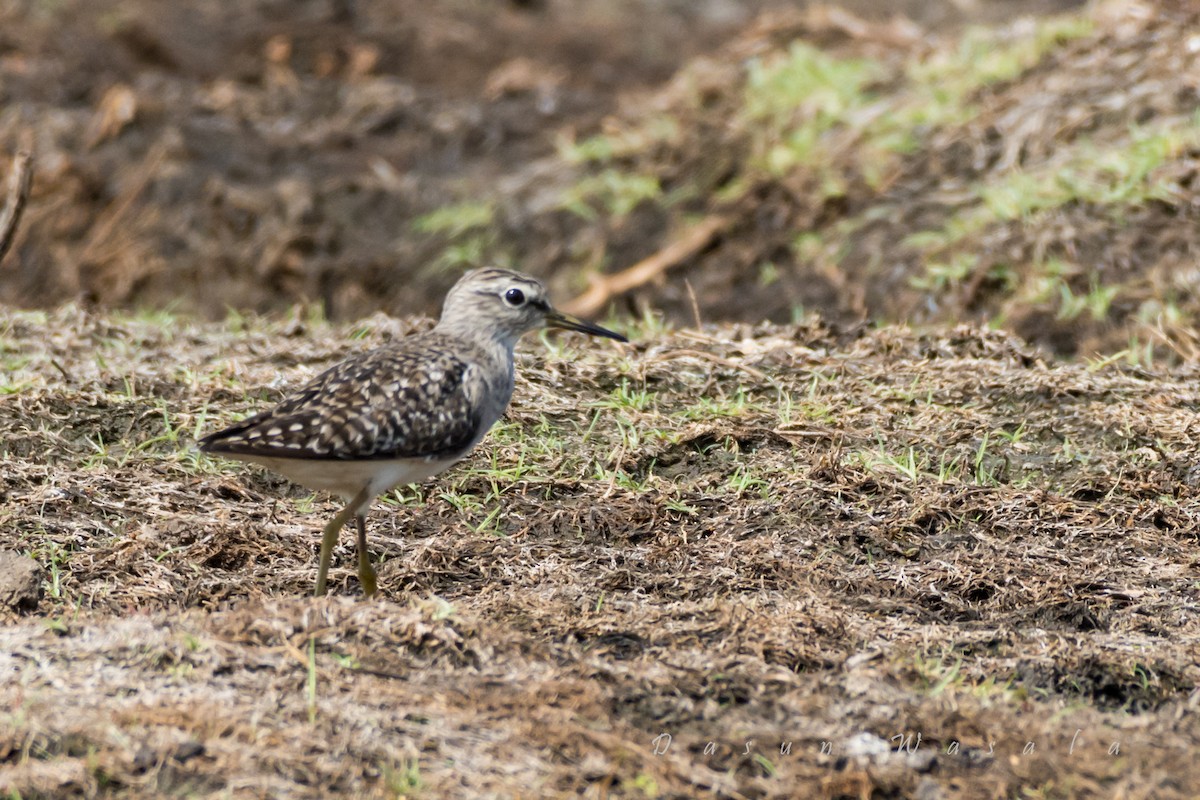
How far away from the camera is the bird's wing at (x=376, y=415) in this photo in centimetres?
496

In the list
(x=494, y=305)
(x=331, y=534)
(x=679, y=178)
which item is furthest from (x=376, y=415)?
(x=679, y=178)

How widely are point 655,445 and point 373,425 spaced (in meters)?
1.76

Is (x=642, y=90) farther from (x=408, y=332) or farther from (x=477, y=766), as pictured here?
(x=477, y=766)

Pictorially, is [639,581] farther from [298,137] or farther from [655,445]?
[298,137]

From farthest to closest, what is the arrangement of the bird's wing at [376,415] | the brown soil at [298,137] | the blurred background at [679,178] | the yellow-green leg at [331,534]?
the brown soil at [298,137] → the blurred background at [679,178] → the yellow-green leg at [331,534] → the bird's wing at [376,415]

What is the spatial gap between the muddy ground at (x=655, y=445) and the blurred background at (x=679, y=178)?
4 cm

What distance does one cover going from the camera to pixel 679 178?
1157 centimetres

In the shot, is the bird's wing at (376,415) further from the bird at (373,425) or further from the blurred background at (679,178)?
the blurred background at (679,178)

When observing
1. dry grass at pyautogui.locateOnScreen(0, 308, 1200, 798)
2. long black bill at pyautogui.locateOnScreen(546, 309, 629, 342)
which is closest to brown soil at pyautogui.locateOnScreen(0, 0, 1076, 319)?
dry grass at pyautogui.locateOnScreen(0, 308, 1200, 798)

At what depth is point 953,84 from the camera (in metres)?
11.6

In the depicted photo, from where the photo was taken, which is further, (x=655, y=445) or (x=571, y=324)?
(x=655, y=445)

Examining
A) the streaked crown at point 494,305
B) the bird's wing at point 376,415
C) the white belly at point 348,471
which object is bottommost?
the white belly at point 348,471

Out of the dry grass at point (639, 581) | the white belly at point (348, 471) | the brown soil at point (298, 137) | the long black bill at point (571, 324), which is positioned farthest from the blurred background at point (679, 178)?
the white belly at point (348, 471)

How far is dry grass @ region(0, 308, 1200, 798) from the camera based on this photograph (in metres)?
4.02
